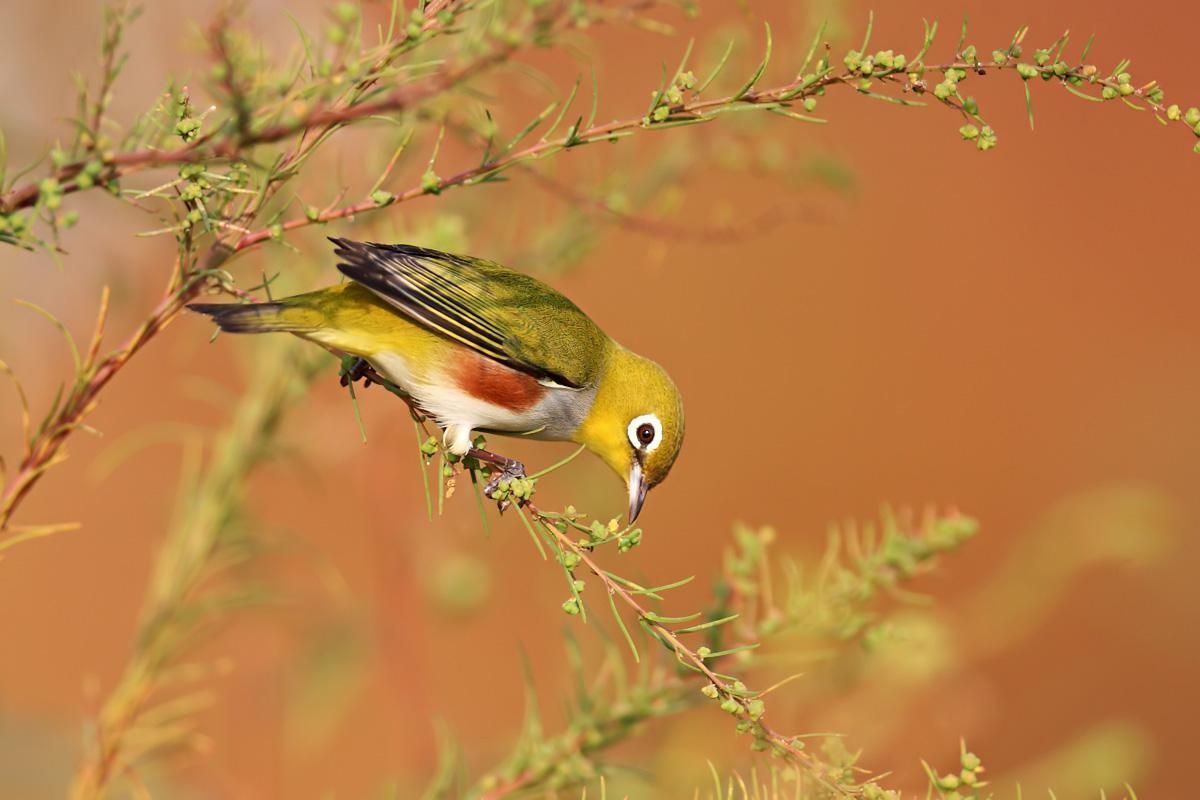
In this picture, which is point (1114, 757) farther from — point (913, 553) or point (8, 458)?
point (8, 458)

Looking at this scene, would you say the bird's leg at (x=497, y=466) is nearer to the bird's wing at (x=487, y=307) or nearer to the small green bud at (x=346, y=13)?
the bird's wing at (x=487, y=307)

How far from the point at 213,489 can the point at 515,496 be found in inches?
24.0

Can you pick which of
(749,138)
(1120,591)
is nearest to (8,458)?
(749,138)

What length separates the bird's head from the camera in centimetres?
232

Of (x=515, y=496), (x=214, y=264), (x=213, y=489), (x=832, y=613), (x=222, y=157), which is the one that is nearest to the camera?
(x=222, y=157)

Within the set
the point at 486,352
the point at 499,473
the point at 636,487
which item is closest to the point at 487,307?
the point at 486,352

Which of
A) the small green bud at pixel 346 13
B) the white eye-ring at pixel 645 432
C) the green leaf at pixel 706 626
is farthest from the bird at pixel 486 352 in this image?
the small green bud at pixel 346 13

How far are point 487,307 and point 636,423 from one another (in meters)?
0.49

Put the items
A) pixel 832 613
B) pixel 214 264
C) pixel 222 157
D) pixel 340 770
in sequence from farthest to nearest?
pixel 340 770 → pixel 832 613 → pixel 214 264 → pixel 222 157

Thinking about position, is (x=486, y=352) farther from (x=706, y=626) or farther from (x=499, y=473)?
(x=706, y=626)

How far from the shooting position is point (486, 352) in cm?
205

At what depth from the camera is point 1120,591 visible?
242 inches

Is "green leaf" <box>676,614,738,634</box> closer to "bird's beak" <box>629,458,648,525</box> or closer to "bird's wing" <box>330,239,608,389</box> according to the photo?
"bird's wing" <box>330,239,608,389</box>

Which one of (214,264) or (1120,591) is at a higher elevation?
(214,264)
